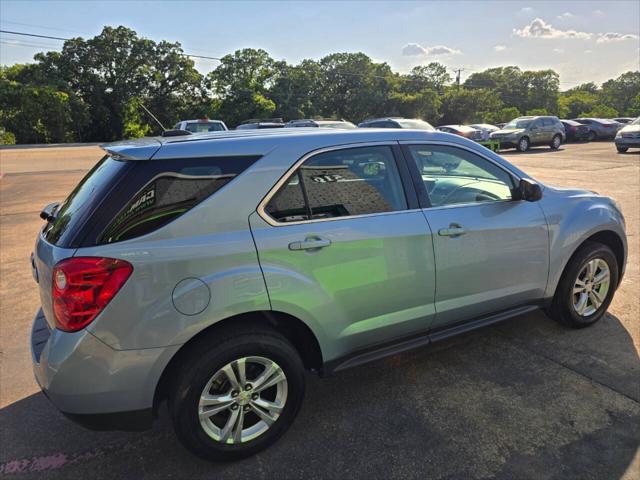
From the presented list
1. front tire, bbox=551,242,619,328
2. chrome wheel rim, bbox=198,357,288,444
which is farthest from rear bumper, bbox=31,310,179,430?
front tire, bbox=551,242,619,328

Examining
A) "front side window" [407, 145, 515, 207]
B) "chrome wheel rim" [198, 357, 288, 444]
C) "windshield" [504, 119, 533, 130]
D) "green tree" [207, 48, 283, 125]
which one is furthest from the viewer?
"green tree" [207, 48, 283, 125]

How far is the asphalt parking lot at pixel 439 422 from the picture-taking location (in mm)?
2326

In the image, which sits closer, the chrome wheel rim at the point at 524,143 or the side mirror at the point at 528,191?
the side mirror at the point at 528,191

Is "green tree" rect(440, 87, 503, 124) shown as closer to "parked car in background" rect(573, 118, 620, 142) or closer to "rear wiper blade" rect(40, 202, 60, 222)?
"parked car in background" rect(573, 118, 620, 142)

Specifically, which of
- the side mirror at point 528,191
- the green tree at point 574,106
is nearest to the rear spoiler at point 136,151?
the side mirror at point 528,191

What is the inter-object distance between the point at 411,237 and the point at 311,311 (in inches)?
30.7

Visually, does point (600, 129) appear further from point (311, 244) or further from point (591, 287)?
point (311, 244)

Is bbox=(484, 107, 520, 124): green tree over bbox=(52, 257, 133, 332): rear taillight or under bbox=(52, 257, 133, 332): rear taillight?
under

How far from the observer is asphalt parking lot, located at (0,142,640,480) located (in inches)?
91.6

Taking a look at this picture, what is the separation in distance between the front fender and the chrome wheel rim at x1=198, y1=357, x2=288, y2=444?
7.38 feet

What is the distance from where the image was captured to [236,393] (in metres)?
2.31

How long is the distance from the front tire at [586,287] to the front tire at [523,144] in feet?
67.4

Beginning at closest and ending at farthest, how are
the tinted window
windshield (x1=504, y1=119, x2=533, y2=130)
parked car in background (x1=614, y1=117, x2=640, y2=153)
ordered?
the tinted window → parked car in background (x1=614, y1=117, x2=640, y2=153) → windshield (x1=504, y1=119, x2=533, y2=130)

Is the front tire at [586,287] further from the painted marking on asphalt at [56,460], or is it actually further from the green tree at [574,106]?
the green tree at [574,106]
